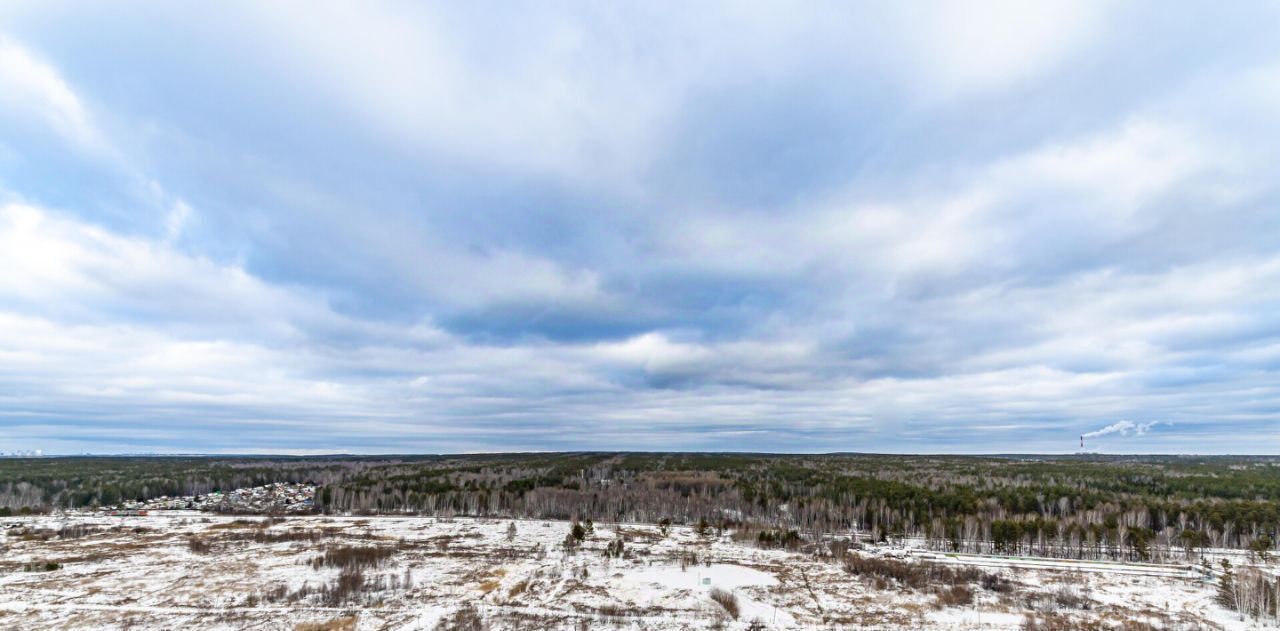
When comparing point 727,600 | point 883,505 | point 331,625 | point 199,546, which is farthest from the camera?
point 883,505

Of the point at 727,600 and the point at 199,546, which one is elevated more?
the point at 727,600

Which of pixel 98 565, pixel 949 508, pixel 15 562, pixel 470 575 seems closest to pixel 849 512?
pixel 949 508

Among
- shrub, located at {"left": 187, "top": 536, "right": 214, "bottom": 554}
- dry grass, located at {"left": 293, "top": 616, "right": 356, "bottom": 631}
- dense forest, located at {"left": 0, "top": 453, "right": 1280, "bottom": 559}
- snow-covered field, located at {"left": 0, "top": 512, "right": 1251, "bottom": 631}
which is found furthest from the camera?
dense forest, located at {"left": 0, "top": 453, "right": 1280, "bottom": 559}

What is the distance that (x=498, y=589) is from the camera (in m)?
41.1

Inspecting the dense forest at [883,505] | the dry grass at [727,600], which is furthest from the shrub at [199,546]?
the dry grass at [727,600]

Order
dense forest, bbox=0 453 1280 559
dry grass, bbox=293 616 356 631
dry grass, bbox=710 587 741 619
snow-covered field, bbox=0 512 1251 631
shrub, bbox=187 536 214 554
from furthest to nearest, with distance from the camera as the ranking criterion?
dense forest, bbox=0 453 1280 559
shrub, bbox=187 536 214 554
dry grass, bbox=710 587 741 619
snow-covered field, bbox=0 512 1251 631
dry grass, bbox=293 616 356 631

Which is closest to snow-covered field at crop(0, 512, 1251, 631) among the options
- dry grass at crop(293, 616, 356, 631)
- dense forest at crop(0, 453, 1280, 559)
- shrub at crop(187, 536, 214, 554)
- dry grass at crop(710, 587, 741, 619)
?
dry grass at crop(293, 616, 356, 631)

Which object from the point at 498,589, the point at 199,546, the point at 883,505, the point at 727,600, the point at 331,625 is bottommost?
the point at 883,505

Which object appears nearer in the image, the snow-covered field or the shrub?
the snow-covered field

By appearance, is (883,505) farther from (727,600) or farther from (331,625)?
(331,625)

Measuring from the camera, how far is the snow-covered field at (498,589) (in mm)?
33531

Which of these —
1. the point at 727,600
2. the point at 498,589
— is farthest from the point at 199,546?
the point at 727,600

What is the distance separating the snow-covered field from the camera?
33531mm

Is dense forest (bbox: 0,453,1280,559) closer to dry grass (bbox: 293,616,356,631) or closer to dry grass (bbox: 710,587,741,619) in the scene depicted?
dry grass (bbox: 710,587,741,619)
